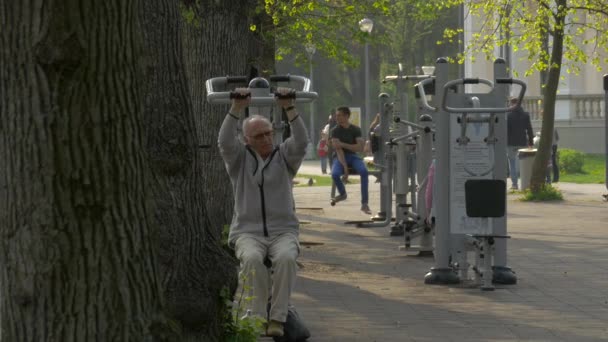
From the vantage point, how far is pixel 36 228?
5258mm

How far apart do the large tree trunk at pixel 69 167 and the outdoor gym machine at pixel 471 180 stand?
6.60 meters

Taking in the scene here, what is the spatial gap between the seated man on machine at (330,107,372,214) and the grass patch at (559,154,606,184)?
44.9 feet

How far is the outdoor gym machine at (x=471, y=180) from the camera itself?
38.9 ft

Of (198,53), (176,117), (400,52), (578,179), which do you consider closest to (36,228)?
(176,117)

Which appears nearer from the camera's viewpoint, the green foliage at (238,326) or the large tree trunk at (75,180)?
the large tree trunk at (75,180)

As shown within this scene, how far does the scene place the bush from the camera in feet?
127

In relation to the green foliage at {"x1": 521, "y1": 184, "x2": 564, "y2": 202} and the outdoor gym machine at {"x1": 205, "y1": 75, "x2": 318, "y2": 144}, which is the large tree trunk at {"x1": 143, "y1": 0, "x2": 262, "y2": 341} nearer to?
the outdoor gym machine at {"x1": 205, "y1": 75, "x2": 318, "y2": 144}

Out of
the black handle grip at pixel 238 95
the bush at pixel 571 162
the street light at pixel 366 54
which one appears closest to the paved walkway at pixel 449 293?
the black handle grip at pixel 238 95

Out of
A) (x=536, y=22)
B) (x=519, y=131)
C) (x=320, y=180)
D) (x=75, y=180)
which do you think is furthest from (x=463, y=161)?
(x=320, y=180)

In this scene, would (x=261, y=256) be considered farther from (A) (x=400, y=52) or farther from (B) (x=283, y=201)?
(A) (x=400, y=52)

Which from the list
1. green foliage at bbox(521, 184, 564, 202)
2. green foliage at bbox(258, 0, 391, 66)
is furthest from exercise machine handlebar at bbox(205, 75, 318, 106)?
green foliage at bbox(521, 184, 564, 202)

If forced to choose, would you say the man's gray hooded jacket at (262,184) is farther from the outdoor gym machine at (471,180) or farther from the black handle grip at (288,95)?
the outdoor gym machine at (471,180)

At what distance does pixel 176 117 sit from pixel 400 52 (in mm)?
61816

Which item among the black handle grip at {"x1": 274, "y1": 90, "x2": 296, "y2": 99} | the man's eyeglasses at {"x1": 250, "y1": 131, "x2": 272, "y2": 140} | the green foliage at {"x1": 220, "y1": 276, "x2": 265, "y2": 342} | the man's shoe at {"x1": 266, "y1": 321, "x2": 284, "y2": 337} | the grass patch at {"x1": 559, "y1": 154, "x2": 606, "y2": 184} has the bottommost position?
the grass patch at {"x1": 559, "y1": 154, "x2": 606, "y2": 184}
